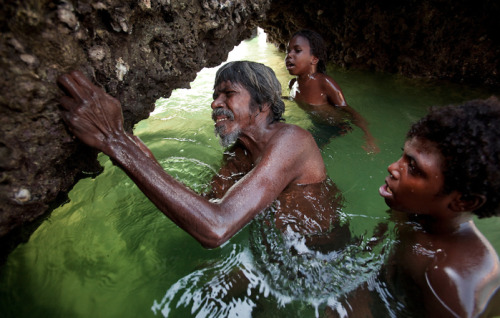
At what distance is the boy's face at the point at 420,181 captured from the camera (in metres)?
1.54

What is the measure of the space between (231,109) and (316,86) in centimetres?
225

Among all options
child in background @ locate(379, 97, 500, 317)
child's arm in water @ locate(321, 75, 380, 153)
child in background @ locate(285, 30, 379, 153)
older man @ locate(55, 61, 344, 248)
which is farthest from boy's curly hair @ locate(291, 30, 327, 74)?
child in background @ locate(379, 97, 500, 317)

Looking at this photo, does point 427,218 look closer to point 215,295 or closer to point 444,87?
point 215,295

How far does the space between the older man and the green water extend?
508 mm

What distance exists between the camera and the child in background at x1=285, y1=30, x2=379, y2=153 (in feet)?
13.3

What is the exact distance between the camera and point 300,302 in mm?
2082

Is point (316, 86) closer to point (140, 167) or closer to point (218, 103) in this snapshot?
point (218, 103)

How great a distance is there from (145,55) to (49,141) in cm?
92

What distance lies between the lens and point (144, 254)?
8.01ft

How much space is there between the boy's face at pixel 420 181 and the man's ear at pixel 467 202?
0.03 m

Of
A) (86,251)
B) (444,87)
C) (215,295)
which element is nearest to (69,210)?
(86,251)

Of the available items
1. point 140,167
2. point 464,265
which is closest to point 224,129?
point 140,167

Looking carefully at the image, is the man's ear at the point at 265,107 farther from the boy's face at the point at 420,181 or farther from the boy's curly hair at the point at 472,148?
the boy's curly hair at the point at 472,148

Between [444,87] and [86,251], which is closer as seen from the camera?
[86,251]
